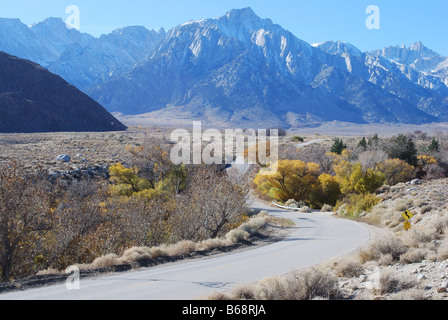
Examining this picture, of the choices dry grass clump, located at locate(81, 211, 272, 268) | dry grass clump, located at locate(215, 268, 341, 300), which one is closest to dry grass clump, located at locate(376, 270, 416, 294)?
dry grass clump, located at locate(215, 268, 341, 300)

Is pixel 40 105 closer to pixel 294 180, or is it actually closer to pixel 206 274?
pixel 294 180

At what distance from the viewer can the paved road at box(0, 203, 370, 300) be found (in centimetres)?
865

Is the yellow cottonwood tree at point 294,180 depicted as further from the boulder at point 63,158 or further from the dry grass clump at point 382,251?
the dry grass clump at point 382,251

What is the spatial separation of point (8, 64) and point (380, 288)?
431 feet

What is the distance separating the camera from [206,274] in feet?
36.4

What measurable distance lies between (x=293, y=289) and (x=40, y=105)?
11475 centimetres

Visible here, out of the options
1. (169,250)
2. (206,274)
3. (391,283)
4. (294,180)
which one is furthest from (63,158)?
(391,283)

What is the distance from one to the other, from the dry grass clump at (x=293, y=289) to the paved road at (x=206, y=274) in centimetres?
96

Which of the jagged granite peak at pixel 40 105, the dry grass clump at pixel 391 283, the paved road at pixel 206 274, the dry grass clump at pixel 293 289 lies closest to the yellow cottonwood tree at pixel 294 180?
the paved road at pixel 206 274

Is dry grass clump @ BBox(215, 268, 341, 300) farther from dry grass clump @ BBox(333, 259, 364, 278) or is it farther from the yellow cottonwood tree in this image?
the yellow cottonwood tree

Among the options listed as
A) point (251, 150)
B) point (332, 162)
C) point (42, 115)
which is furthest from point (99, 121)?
point (332, 162)

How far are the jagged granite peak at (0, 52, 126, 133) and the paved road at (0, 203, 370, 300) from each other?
98356 mm
